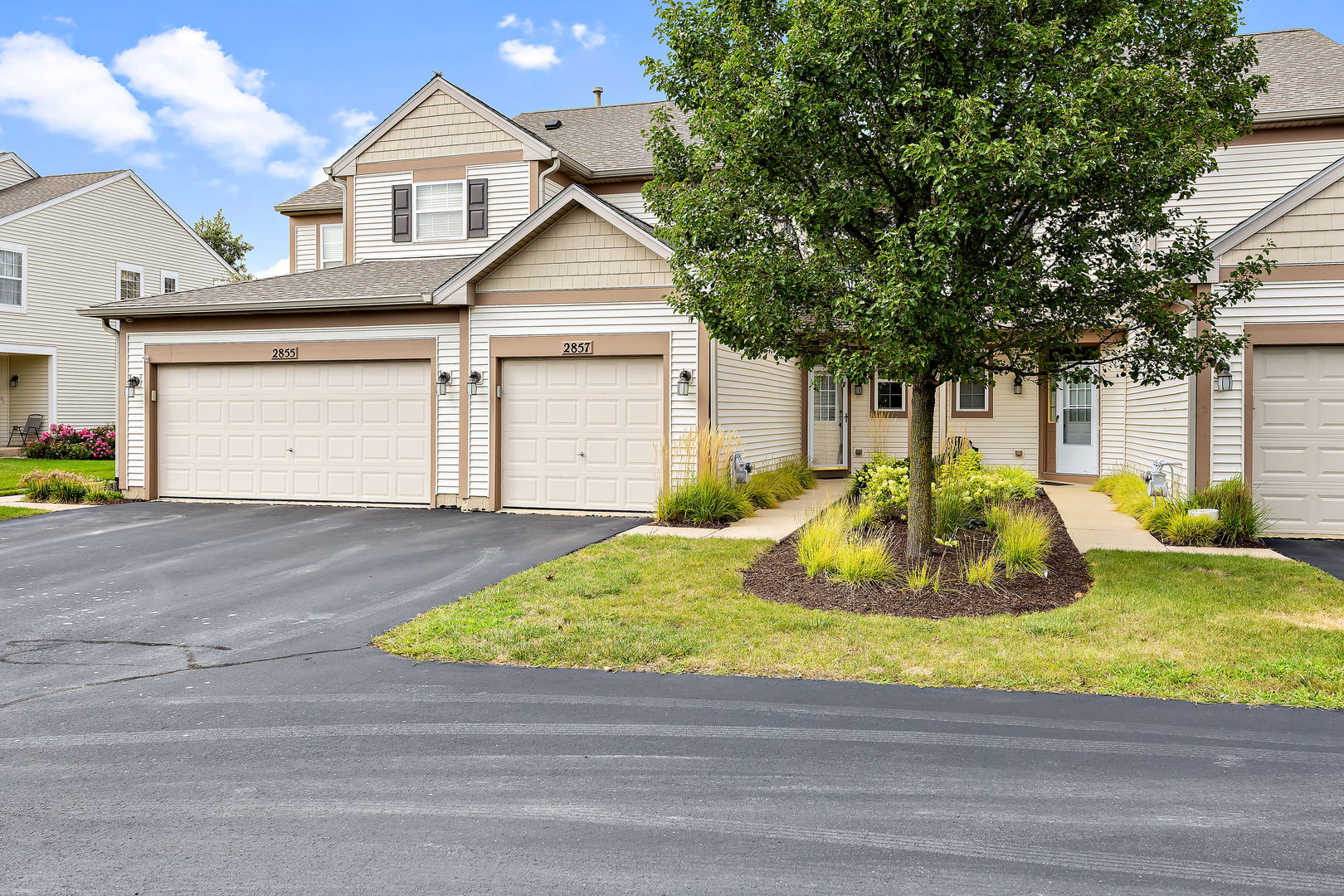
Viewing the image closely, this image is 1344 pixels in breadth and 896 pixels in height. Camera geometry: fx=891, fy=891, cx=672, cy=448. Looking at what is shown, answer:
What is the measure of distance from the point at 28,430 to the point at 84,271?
14.7ft

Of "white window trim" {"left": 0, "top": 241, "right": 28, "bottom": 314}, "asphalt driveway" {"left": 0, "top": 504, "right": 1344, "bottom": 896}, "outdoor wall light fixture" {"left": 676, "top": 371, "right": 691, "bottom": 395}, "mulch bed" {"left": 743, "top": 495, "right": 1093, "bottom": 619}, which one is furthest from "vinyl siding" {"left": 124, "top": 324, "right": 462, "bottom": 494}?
"white window trim" {"left": 0, "top": 241, "right": 28, "bottom": 314}

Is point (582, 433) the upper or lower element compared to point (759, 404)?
lower

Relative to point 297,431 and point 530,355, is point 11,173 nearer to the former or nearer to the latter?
point 297,431

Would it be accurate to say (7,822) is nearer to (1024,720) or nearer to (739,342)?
(1024,720)

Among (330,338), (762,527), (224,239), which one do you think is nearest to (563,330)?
(330,338)

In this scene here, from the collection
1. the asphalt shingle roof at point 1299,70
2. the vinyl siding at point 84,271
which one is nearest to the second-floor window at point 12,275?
the vinyl siding at point 84,271

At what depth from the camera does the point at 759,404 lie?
14.9m

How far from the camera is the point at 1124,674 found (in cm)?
534

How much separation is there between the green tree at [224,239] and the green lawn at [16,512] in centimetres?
3689

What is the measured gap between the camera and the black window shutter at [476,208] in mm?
15969

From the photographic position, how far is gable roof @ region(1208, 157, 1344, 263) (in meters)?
9.97

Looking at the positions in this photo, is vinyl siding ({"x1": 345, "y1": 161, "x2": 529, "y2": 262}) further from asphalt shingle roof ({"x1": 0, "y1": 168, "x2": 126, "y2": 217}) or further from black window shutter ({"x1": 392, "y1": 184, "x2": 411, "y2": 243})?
asphalt shingle roof ({"x1": 0, "y1": 168, "x2": 126, "y2": 217})

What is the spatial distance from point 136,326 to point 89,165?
20.3 m

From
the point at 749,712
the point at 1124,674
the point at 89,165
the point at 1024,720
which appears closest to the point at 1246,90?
the point at 1124,674
